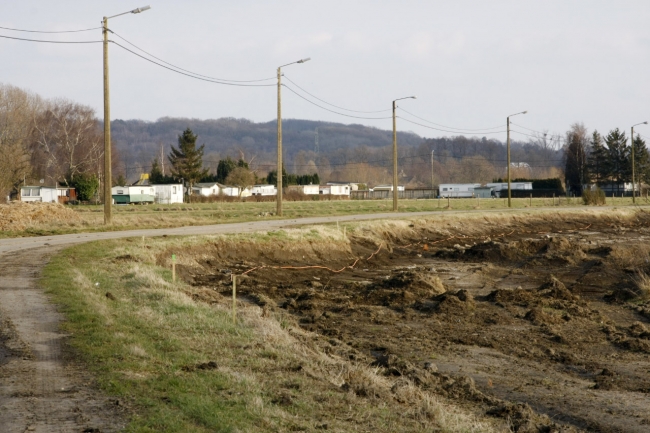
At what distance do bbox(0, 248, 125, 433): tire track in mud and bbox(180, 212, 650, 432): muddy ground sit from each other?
473 cm

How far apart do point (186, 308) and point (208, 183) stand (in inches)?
4169

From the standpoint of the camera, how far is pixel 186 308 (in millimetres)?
14008

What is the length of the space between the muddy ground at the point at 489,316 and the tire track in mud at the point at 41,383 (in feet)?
15.5

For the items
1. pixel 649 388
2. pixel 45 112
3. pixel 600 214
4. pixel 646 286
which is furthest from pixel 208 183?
pixel 649 388

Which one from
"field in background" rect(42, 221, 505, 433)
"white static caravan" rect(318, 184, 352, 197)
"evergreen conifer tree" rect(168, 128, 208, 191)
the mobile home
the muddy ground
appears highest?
"evergreen conifer tree" rect(168, 128, 208, 191)

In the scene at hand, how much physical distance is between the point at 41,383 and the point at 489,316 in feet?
38.0

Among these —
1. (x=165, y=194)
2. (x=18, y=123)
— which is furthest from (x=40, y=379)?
(x=18, y=123)

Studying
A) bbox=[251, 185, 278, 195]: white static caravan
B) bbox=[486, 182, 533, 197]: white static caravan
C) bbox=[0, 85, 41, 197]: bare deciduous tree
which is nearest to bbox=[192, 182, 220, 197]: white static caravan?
bbox=[251, 185, 278, 195]: white static caravan

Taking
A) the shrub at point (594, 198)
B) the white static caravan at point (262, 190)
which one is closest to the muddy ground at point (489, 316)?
the shrub at point (594, 198)

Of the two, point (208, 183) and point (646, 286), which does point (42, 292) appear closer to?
point (646, 286)

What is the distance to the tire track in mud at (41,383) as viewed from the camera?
7195 millimetres

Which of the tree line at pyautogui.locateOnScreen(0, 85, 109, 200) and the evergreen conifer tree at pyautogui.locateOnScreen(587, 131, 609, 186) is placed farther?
the evergreen conifer tree at pyautogui.locateOnScreen(587, 131, 609, 186)

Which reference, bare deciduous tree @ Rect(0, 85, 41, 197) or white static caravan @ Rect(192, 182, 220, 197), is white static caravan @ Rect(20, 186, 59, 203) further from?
white static caravan @ Rect(192, 182, 220, 197)

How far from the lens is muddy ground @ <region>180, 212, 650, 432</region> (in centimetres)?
1120
